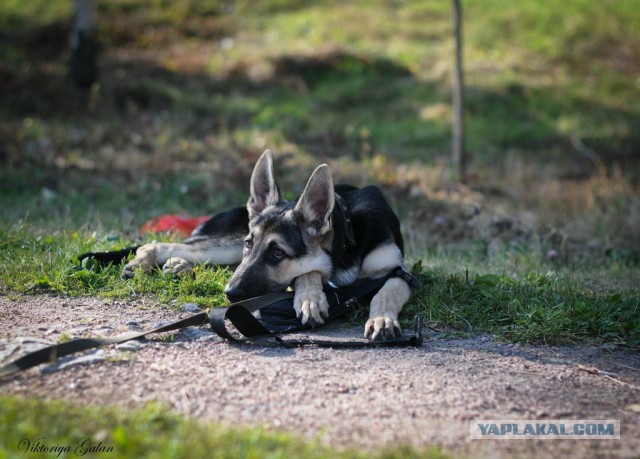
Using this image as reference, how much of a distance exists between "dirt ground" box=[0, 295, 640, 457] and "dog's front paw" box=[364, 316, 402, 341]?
0.18 metres

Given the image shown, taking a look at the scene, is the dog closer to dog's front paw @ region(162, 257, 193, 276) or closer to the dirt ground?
dog's front paw @ region(162, 257, 193, 276)

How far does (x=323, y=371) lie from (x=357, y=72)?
51.9 feet

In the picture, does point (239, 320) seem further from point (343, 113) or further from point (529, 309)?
point (343, 113)

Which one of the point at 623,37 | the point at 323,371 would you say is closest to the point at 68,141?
the point at 323,371

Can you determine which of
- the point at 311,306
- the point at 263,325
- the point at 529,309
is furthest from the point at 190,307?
the point at 529,309

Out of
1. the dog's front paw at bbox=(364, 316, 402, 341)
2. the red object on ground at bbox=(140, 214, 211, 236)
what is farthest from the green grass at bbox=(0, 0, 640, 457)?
the dog's front paw at bbox=(364, 316, 402, 341)

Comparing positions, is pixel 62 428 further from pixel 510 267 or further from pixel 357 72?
pixel 357 72

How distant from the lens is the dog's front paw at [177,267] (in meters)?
5.59

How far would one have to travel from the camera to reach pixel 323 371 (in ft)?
13.2

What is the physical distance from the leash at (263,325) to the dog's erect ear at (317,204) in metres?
0.56

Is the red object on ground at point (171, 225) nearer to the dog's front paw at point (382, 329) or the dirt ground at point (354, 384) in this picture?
the dirt ground at point (354, 384)

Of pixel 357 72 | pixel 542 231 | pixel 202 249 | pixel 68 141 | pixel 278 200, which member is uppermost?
pixel 357 72

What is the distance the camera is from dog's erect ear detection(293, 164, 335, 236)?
5.13 m
